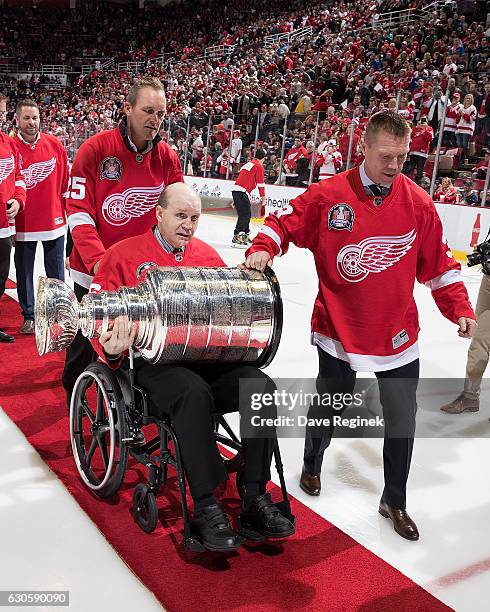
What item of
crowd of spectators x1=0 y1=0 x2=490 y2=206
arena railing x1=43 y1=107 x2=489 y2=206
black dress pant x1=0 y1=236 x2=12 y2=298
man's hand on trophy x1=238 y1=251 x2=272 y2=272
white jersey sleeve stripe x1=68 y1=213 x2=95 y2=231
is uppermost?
crowd of spectators x1=0 y1=0 x2=490 y2=206

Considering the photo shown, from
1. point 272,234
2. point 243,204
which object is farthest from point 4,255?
point 243,204

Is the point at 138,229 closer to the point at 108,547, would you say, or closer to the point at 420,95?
the point at 108,547

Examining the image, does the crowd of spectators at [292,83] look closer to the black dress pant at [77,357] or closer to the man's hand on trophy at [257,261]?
the black dress pant at [77,357]

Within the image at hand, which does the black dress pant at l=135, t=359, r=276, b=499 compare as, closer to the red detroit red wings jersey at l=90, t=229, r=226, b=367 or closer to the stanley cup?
the stanley cup

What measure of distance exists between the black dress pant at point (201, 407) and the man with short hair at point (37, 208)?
2491 millimetres

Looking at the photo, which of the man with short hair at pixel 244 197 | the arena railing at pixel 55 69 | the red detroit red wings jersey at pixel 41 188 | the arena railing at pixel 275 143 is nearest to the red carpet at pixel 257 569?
the red detroit red wings jersey at pixel 41 188

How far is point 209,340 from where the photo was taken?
7.14 feet

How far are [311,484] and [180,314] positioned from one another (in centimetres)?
97

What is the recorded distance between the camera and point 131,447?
2373mm

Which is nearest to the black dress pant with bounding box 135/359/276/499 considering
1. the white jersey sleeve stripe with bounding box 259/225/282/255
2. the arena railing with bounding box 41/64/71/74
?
the white jersey sleeve stripe with bounding box 259/225/282/255

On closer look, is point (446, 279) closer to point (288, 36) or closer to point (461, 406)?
point (461, 406)

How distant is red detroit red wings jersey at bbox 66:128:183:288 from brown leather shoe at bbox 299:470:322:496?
1.22 meters

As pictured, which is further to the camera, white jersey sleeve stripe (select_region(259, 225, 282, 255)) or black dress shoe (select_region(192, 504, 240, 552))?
white jersey sleeve stripe (select_region(259, 225, 282, 255))

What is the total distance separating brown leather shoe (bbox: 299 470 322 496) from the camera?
104 inches
